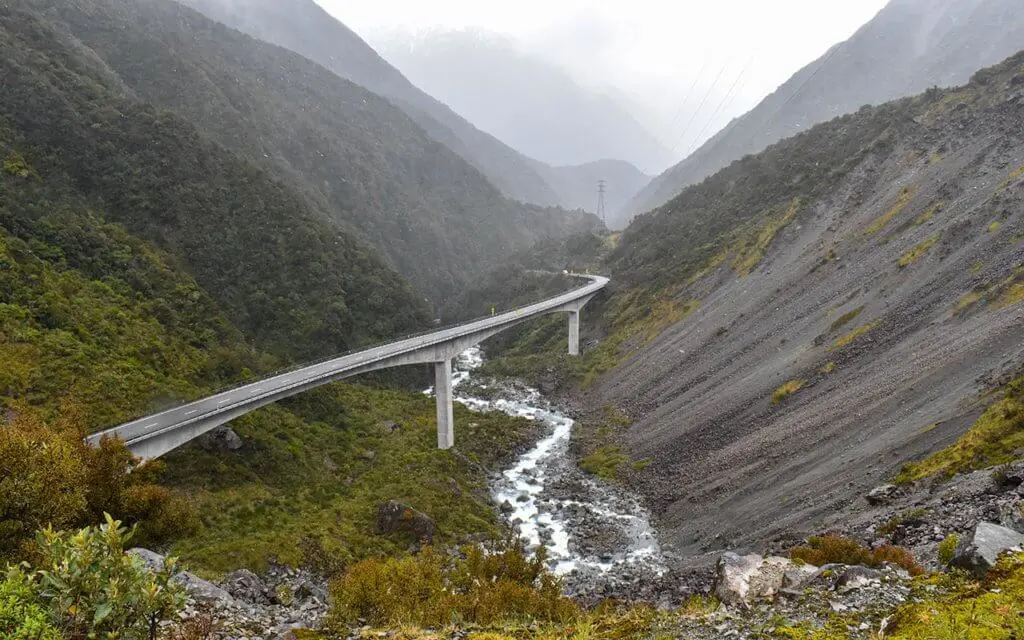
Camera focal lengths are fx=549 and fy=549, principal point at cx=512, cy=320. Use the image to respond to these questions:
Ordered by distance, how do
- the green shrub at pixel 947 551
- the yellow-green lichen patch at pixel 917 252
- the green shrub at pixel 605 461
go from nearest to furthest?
the green shrub at pixel 947 551, the green shrub at pixel 605 461, the yellow-green lichen patch at pixel 917 252

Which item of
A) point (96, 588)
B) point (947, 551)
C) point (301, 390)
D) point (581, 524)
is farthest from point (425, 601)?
point (301, 390)

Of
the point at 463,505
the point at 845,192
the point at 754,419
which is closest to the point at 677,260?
the point at 845,192

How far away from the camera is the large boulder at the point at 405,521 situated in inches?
1072

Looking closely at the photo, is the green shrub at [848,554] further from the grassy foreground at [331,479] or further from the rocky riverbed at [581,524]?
the grassy foreground at [331,479]

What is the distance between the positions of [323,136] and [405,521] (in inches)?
4485

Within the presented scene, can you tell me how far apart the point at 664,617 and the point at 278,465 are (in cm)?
2787

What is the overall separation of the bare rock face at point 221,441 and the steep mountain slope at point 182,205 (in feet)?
41.3

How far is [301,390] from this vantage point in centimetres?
3238

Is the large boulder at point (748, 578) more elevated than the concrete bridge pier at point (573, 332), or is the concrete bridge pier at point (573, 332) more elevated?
the concrete bridge pier at point (573, 332)

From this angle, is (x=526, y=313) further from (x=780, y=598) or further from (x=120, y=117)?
(x=780, y=598)

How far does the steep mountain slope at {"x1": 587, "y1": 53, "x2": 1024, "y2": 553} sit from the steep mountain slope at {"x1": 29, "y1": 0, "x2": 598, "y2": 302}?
2468 inches

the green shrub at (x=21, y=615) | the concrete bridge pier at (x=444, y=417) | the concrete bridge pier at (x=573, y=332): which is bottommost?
the green shrub at (x=21, y=615)

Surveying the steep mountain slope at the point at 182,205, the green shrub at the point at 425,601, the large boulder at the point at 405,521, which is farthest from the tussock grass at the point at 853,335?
the steep mountain slope at the point at 182,205

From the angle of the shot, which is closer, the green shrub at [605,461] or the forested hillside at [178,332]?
the forested hillside at [178,332]
